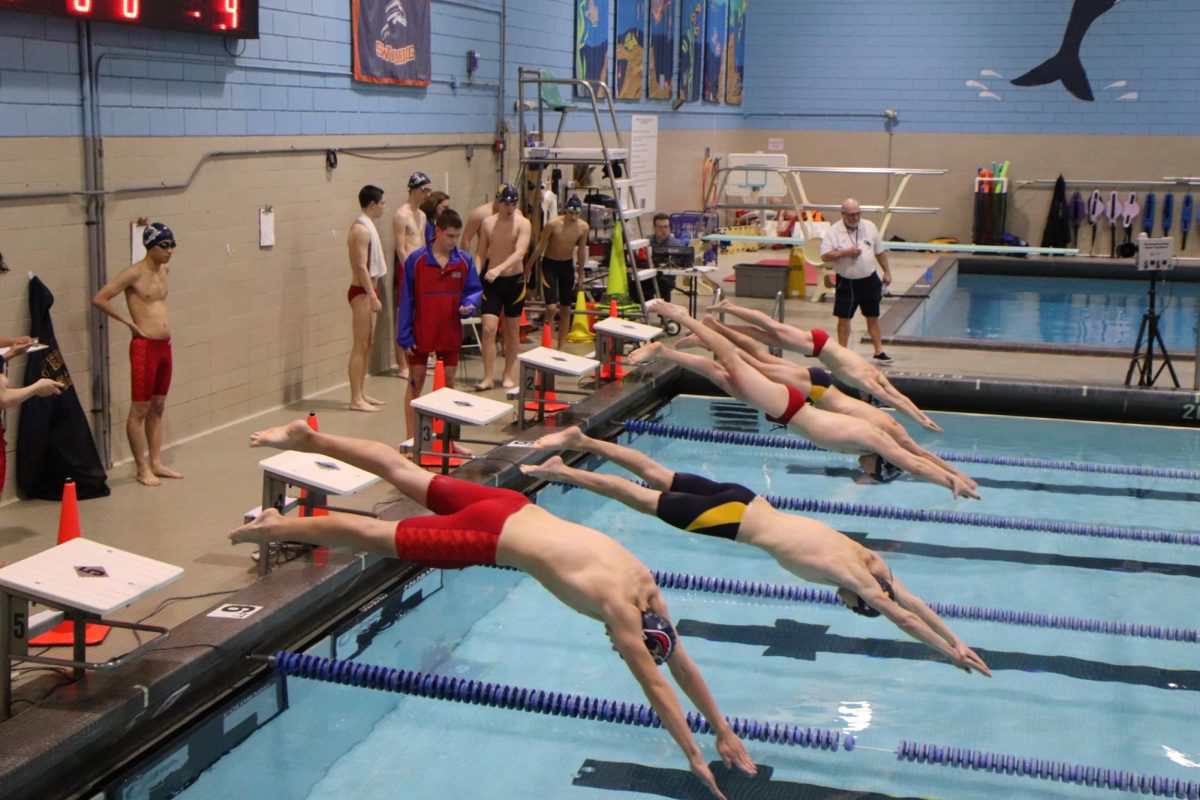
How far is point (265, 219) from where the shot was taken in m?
8.78

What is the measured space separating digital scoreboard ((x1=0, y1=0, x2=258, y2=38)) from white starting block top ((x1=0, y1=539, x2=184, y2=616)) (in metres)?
3.36

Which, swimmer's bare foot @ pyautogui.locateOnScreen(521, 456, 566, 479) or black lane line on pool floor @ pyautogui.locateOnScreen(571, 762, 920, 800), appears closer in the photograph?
black lane line on pool floor @ pyautogui.locateOnScreen(571, 762, 920, 800)

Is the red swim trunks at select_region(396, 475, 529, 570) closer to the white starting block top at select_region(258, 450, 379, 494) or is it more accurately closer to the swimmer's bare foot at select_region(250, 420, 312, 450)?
the swimmer's bare foot at select_region(250, 420, 312, 450)

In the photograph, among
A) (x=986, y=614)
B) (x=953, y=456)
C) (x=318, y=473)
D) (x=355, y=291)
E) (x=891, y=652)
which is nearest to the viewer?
(x=318, y=473)

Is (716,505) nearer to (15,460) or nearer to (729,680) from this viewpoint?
(729,680)

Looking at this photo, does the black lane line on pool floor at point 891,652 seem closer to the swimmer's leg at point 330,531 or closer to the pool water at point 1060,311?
the swimmer's leg at point 330,531

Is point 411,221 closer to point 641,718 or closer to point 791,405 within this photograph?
point 791,405

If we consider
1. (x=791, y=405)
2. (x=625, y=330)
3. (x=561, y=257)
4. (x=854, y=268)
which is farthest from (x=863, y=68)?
(x=791, y=405)

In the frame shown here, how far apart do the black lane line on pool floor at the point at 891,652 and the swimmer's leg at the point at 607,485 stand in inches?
53.0

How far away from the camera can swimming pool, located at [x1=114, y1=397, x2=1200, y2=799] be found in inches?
191

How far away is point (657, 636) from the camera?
3.84m

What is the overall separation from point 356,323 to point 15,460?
2923mm

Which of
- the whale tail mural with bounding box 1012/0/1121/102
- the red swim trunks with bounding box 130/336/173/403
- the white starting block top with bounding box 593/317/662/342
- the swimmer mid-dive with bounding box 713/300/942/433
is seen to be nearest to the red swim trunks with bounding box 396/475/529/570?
the red swim trunks with bounding box 130/336/173/403

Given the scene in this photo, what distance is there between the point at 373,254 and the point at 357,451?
483 cm
